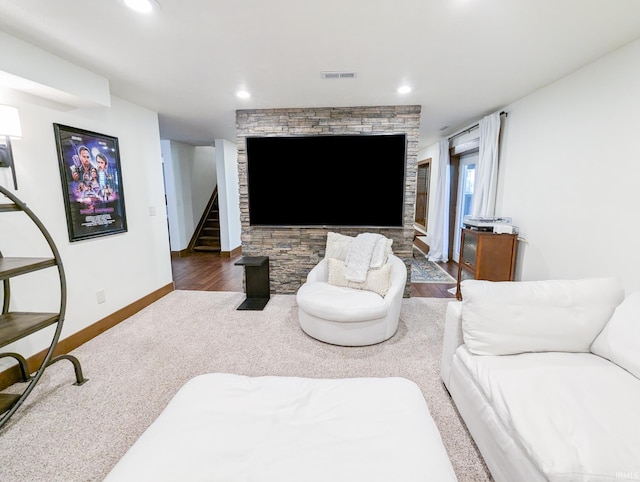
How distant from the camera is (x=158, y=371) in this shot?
2.20 meters

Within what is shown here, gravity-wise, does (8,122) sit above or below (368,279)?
above

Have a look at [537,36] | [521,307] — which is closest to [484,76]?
[537,36]

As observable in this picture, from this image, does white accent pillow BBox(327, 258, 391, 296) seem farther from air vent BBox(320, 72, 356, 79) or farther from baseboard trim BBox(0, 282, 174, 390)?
baseboard trim BBox(0, 282, 174, 390)

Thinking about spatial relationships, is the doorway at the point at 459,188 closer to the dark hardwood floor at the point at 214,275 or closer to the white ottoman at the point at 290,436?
the dark hardwood floor at the point at 214,275

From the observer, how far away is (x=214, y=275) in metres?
4.80

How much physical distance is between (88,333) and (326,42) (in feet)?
10.8

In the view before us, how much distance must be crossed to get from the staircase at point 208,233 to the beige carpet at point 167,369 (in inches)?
125

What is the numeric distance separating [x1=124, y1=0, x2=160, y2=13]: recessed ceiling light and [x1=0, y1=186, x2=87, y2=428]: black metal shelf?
124 cm

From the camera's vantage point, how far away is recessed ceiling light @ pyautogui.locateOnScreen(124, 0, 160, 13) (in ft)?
4.83

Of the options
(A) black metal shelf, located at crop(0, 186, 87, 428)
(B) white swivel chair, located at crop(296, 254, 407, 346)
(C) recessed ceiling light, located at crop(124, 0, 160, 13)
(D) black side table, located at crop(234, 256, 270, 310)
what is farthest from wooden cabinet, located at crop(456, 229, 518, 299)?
(A) black metal shelf, located at crop(0, 186, 87, 428)

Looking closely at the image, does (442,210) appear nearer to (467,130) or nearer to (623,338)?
(467,130)

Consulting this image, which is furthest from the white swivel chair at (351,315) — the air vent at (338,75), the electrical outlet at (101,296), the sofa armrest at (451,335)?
the electrical outlet at (101,296)

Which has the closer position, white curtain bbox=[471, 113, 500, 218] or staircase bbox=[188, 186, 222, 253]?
white curtain bbox=[471, 113, 500, 218]

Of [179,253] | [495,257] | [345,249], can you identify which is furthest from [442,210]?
[179,253]
